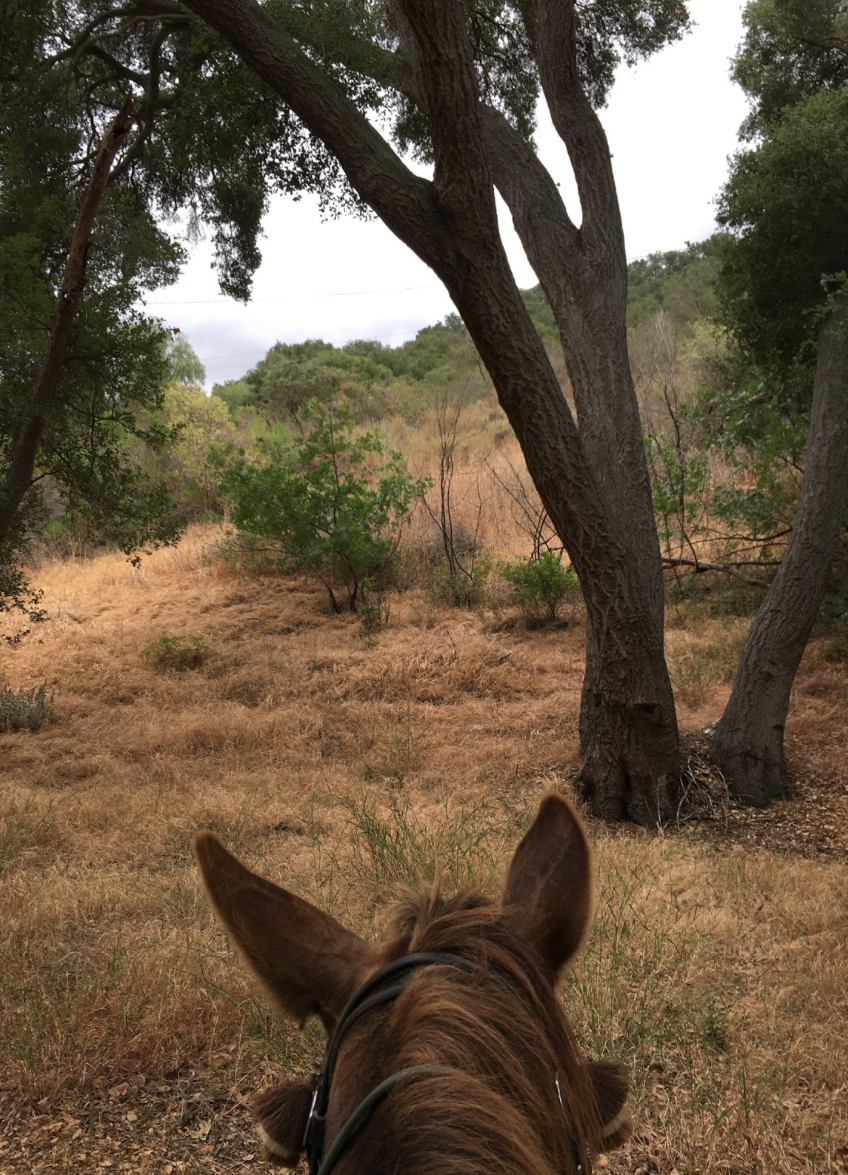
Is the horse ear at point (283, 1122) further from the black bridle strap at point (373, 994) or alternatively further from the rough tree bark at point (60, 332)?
the rough tree bark at point (60, 332)

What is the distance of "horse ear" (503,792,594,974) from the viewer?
107cm

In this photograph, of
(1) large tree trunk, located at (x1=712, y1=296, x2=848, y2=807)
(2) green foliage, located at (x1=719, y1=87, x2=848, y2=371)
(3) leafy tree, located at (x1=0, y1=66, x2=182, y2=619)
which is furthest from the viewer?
(2) green foliage, located at (x1=719, y1=87, x2=848, y2=371)

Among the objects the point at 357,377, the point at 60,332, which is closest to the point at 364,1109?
the point at 60,332

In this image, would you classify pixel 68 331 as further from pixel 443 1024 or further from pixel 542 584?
pixel 443 1024

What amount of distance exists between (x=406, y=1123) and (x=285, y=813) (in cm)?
456

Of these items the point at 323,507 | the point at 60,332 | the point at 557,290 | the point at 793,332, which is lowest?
the point at 323,507

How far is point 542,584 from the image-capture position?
9.88 m

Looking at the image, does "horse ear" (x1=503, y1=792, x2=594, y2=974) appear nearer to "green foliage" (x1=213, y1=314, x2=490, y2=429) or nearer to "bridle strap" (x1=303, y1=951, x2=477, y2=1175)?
"bridle strap" (x1=303, y1=951, x2=477, y2=1175)

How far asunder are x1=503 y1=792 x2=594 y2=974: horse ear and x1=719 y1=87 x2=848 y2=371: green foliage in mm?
5902

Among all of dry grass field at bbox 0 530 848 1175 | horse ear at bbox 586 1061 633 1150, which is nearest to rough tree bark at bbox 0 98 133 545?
dry grass field at bbox 0 530 848 1175

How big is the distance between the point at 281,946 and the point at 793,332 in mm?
7677

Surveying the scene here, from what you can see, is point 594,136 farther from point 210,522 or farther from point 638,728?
point 210,522

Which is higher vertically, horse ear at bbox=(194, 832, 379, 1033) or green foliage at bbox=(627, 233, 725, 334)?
green foliage at bbox=(627, 233, 725, 334)

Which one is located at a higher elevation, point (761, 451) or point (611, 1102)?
point (761, 451)
